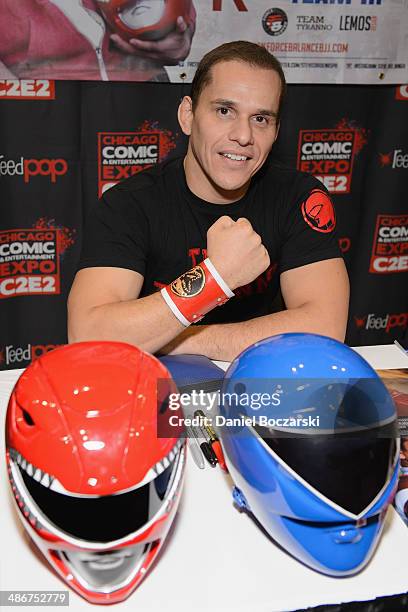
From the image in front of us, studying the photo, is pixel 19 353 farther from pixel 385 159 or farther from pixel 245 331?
pixel 385 159

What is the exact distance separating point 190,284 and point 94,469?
654mm

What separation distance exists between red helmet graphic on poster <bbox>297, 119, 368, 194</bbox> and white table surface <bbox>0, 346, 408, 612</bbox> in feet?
6.40

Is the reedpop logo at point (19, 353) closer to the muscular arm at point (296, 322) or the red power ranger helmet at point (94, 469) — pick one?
the muscular arm at point (296, 322)

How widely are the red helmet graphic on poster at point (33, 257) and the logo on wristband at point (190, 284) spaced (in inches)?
50.9

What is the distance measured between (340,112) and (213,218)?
122cm

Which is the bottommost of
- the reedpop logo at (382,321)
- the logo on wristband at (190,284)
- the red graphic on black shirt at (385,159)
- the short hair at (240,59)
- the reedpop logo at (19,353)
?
the reedpop logo at (19,353)

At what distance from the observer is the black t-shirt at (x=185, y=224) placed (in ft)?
5.60

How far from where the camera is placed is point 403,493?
3.62 feet

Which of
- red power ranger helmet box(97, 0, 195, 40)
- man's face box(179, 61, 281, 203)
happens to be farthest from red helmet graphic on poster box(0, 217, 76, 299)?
man's face box(179, 61, 281, 203)

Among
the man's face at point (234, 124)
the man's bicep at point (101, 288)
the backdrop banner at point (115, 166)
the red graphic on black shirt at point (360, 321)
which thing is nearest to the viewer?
the man's bicep at point (101, 288)

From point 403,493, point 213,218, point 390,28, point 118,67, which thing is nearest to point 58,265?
point 118,67

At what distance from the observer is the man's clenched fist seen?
1.47 m

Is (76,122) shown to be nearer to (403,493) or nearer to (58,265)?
(58,265)

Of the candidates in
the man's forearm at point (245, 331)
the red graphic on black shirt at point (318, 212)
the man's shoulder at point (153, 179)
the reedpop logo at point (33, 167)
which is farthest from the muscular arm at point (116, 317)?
the reedpop logo at point (33, 167)
